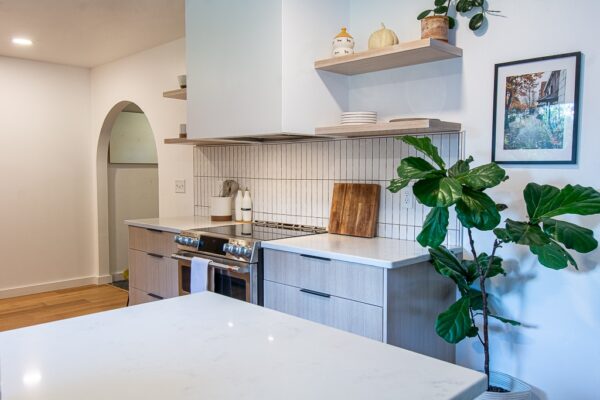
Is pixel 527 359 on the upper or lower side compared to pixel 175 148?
lower

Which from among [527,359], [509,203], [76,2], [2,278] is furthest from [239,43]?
[2,278]

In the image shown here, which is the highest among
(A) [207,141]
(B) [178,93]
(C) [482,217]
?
(B) [178,93]

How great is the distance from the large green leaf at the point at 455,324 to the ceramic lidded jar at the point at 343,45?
4.77 ft

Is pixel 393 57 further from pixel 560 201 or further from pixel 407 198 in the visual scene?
pixel 560 201

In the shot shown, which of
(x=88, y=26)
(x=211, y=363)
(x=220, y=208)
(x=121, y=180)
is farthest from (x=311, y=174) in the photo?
(x=121, y=180)

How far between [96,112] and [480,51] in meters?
4.26

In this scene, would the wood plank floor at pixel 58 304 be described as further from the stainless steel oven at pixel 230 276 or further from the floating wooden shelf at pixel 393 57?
the floating wooden shelf at pixel 393 57

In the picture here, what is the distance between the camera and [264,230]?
315 cm

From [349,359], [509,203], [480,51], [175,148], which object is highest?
[480,51]

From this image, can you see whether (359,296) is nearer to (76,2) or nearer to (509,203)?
(509,203)

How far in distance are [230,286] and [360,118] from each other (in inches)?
46.9

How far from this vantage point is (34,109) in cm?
497

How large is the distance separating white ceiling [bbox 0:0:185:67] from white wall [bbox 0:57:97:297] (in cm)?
37

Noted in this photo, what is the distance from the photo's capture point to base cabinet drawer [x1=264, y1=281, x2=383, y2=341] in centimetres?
214
